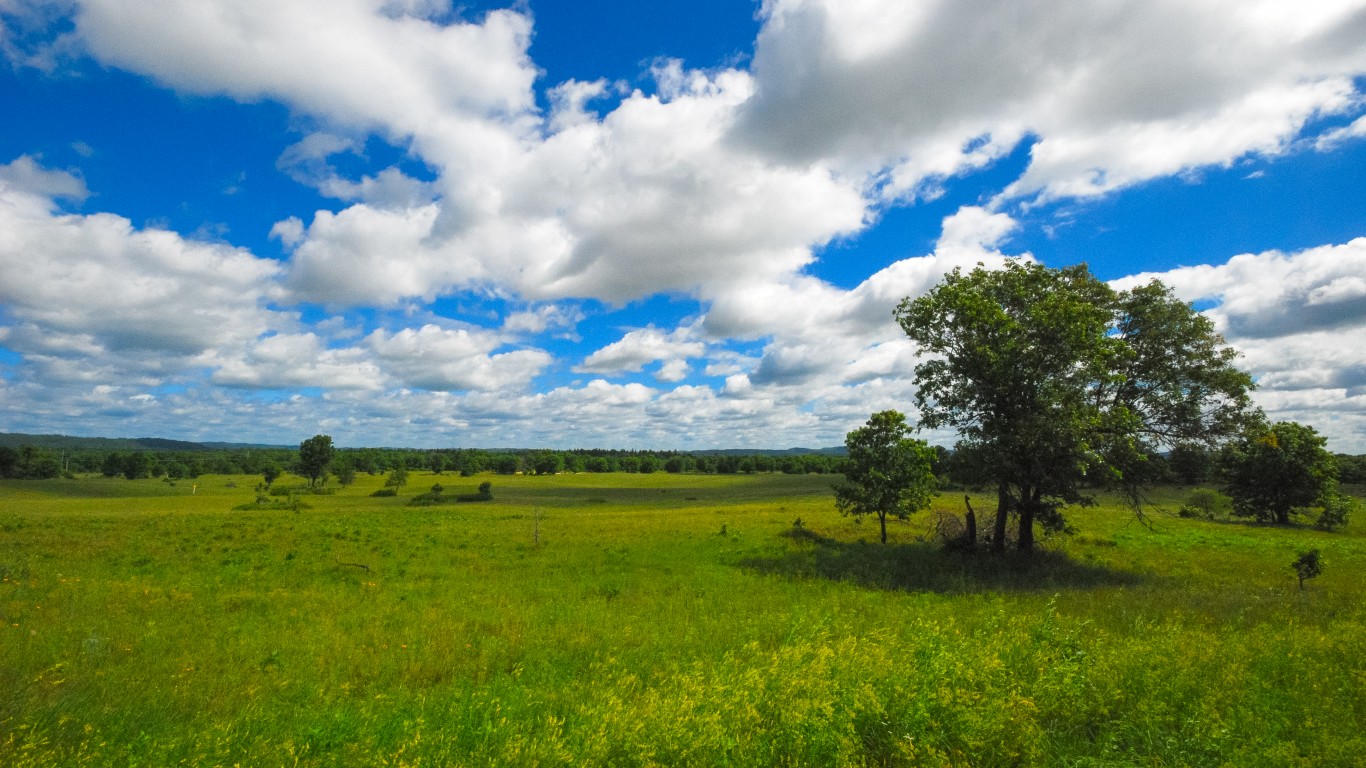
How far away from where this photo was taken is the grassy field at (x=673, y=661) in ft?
21.2

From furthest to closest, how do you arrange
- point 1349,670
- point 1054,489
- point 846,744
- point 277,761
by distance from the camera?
point 1054,489 → point 1349,670 → point 277,761 → point 846,744

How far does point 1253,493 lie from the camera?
1929 inches

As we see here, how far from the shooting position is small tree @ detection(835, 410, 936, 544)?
30.6m

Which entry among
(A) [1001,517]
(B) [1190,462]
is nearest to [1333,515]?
(B) [1190,462]

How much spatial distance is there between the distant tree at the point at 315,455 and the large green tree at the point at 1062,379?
4664 inches

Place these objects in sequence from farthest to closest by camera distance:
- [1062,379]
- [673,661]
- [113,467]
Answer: [113,467] → [1062,379] → [673,661]

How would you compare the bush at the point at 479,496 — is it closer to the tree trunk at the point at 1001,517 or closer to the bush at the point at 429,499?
the bush at the point at 429,499

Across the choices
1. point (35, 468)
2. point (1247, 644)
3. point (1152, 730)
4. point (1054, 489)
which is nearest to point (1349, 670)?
point (1247, 644)

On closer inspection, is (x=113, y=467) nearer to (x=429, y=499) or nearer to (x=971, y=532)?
(x=429, y=499)

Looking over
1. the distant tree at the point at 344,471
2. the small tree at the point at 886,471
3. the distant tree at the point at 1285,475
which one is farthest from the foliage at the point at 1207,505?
the distant tree at the point at 344,471

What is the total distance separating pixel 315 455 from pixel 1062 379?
12357 centimetres

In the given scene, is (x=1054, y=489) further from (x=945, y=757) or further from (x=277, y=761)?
(x=277, y=761)

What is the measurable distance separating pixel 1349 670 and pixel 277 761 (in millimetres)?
14823

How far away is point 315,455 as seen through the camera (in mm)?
110188
